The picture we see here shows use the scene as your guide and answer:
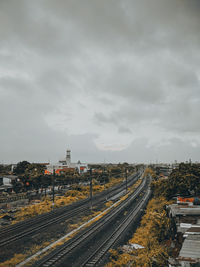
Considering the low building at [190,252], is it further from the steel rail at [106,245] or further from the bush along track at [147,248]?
the steel rail at [106,245]

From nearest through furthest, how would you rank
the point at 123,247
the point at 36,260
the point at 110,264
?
the point at 110,264
the point at 36,260
the point at 123,247

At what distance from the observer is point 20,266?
49.5 feet

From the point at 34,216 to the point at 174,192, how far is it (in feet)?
81.9

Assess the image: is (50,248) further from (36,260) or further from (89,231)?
(89,231)

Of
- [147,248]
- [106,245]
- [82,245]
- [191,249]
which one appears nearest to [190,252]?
[191,249]

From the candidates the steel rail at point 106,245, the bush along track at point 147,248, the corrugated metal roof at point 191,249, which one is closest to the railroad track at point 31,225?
the steel rail at point 106,245

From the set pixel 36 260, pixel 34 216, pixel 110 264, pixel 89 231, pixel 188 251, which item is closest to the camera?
pixel 188 251

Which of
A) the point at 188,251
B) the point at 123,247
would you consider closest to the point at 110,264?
the point at 123,247

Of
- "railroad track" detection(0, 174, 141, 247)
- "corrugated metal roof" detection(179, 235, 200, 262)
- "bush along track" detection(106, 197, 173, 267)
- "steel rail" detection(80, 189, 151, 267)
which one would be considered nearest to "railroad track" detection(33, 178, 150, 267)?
"steel rail" detection(80, 189, 151, 267)

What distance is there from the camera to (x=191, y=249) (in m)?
13.0

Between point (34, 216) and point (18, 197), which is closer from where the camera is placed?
point (34, 216)

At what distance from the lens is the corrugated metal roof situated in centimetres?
1192

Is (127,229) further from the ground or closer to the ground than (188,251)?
closer to the ground

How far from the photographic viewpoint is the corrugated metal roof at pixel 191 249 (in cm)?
1192
